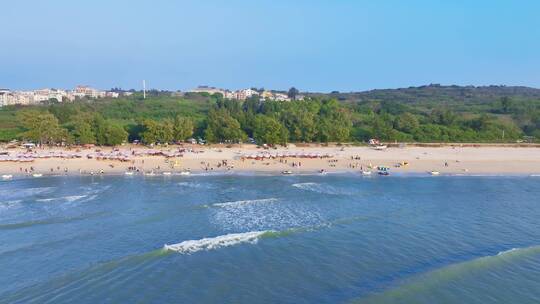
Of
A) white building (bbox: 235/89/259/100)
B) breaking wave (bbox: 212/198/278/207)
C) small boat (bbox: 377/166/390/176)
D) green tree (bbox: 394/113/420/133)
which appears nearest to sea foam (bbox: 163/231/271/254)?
breaking wave (bbox: 212/198/278/207)

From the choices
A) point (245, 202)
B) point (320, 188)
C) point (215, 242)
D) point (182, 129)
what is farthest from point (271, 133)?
point (215, 242)

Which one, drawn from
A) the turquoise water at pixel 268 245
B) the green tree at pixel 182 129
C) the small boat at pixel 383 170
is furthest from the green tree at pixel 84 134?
the small boat at pixel 383 170

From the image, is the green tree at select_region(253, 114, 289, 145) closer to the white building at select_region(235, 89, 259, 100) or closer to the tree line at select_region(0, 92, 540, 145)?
the tree line at select_region(0, 92, 540, 145)

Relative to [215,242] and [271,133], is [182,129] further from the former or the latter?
[215,242]

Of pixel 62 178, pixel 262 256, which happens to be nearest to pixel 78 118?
pixel 62 178

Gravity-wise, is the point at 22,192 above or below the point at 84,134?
below

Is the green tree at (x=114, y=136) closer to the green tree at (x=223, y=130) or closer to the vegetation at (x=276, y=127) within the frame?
the vegetation at (x=276, y=127)
